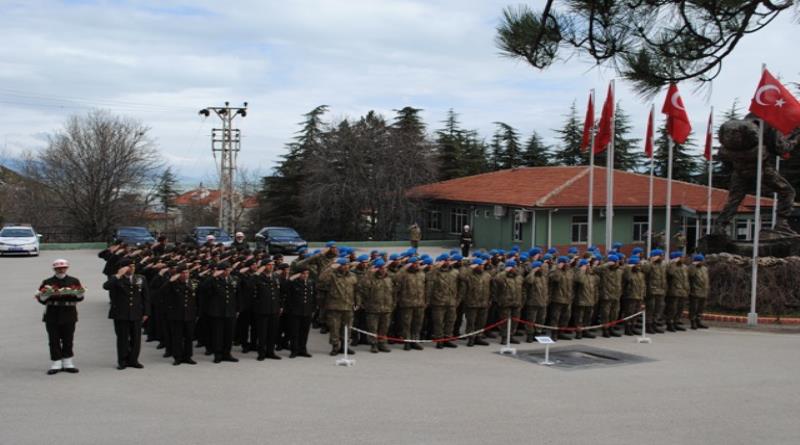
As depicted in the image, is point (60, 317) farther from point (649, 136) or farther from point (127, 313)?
point (649, 136)

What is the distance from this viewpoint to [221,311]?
10.5 meters

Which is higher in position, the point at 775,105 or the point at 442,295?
the point at 775,105

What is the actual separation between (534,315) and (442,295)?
1.90 metres

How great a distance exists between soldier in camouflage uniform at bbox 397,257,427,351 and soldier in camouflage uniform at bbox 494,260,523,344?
142 centimetres

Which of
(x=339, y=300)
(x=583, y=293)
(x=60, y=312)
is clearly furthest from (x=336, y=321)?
(x=583, y=293)

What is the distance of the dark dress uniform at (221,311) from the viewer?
10.5 metres

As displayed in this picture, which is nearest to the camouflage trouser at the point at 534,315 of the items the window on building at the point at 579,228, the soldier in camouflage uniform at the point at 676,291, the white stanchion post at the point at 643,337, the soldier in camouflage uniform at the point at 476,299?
the soldier in camouflage uniform at the point at 476,299

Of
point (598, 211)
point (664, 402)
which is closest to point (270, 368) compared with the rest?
point (664, 402)

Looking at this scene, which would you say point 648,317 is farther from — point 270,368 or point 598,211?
point 598,211

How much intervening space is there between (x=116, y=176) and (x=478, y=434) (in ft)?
106

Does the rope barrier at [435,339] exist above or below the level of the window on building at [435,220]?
below

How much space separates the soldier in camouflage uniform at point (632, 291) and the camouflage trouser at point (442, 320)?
3640 mm

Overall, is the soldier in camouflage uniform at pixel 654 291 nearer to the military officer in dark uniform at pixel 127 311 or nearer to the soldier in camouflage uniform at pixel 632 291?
the soldier in camouflage uniform at pixel 632 291

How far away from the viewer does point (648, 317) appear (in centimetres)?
1425
